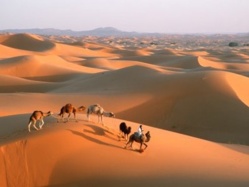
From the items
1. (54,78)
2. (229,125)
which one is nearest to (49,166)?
(229,125)

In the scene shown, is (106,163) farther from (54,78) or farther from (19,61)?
(19,61)

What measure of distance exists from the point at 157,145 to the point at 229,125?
7.20 meters

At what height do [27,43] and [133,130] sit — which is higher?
[133,130]

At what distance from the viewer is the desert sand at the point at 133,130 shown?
654cm

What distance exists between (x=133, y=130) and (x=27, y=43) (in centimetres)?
5065

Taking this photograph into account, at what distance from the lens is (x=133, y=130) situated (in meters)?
9.06

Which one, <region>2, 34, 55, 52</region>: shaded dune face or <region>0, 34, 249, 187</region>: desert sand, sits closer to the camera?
<region>0, 34, 249, 187</region>: desert sand

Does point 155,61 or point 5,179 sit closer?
point 5,179

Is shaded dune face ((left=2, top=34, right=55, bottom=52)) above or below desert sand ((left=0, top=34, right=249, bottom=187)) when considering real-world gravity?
below

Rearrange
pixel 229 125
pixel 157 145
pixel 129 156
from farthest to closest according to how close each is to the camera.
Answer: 1. pixel 229 125
2. pixel 157 145
3. pixel 129 156

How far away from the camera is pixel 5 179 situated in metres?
6.45

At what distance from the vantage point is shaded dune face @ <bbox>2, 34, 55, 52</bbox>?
5499 cm

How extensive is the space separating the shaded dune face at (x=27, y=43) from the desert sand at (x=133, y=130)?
2321 cm

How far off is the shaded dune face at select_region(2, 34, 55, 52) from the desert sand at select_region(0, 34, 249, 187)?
2321 centimetres
